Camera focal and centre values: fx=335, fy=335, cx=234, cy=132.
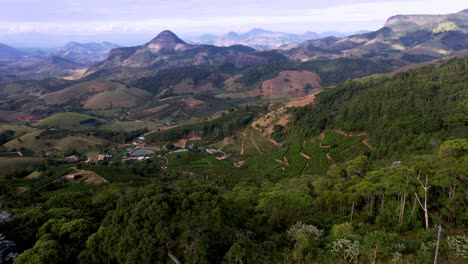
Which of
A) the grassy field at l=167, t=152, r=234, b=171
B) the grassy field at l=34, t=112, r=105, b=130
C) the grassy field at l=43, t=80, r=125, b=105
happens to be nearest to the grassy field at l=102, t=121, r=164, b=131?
the grassy field at l=34, t=112, r=105, b=130

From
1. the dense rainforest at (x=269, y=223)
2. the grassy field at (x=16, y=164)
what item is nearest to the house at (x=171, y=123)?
the grassy field at (x=16, y=164)

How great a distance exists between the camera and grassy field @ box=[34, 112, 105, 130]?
13175cm

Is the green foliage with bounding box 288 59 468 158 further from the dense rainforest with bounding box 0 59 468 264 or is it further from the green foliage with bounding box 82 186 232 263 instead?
the green foliage with bounding box 82 186 232 263

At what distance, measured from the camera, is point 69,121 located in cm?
13538

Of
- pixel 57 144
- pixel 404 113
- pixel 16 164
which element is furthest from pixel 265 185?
pixel 57 144

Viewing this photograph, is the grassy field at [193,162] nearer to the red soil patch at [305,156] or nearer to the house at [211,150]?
the house at [211,150]

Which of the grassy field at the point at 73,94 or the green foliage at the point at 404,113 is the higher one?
the green foliage at the point at 404,113

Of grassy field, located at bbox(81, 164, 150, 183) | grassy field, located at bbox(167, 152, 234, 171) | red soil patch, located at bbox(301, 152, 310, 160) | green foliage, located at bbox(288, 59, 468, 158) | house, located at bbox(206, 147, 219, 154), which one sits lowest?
house, located at bbox(206, 147, 219, 154)

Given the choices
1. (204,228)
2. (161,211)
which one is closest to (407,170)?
(204,228)

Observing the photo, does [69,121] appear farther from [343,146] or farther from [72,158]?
[343,146]

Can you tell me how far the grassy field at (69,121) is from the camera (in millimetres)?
131750

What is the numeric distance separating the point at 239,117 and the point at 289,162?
41.5 meters

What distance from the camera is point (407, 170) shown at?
2400cm

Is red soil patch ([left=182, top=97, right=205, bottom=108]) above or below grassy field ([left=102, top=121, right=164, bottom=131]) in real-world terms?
above
